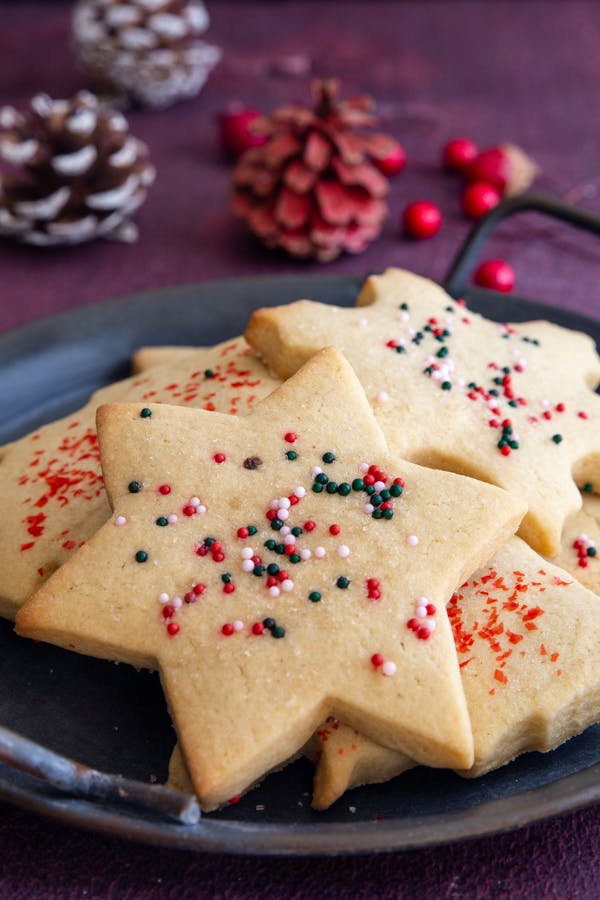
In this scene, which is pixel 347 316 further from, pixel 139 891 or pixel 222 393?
pixel 139 891

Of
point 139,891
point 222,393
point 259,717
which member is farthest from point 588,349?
point 139,891

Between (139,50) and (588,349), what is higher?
(139,50)

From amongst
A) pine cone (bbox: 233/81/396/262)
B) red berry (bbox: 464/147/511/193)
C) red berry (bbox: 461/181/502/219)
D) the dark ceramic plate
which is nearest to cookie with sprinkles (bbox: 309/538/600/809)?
the dark ceramic plate

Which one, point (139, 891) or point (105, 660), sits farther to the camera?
point (105, 660)

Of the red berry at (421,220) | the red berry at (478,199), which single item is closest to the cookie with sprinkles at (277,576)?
the red berry at (421,220)

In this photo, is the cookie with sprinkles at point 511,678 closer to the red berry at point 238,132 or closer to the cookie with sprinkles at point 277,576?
the cookie with sprinkles at point 277,576

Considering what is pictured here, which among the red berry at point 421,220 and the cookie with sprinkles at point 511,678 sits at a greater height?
the red berry at point 421,220

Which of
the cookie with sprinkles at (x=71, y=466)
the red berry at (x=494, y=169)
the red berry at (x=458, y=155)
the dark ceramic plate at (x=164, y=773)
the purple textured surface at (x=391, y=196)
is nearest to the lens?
the dark ceramic plate at (x=164, y=773)
